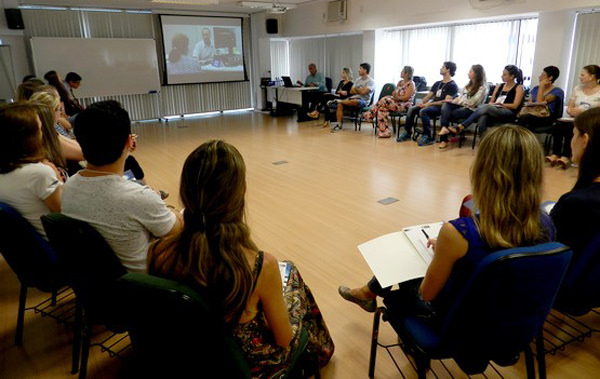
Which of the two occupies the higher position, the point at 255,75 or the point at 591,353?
the point at 255,75

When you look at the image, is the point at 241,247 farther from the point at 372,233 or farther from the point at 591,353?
the point at 372,233

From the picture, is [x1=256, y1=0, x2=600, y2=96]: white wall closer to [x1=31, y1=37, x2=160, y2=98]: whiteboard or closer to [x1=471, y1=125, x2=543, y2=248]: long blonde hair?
[x1=31, y1=37, x2=160, y2=98]: whiteboard

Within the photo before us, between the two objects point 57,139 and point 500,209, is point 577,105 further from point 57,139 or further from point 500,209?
→ point 57,139

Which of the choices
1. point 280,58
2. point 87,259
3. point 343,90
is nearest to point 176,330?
point 87,259

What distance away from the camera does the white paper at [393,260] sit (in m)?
1.51

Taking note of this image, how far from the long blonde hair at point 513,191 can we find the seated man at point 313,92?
835cm

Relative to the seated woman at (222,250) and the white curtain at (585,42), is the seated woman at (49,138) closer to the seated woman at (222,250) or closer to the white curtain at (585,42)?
the seated woman at (222,250)

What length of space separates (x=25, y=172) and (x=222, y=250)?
1.32 meters

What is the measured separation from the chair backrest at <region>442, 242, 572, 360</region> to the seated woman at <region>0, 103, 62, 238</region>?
1.78m

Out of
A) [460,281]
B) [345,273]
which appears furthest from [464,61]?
[460,281]

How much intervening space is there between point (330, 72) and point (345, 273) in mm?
8304

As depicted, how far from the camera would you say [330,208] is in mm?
3861

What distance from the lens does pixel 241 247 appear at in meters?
1.13

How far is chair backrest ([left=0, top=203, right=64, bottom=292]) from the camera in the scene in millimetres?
1696
